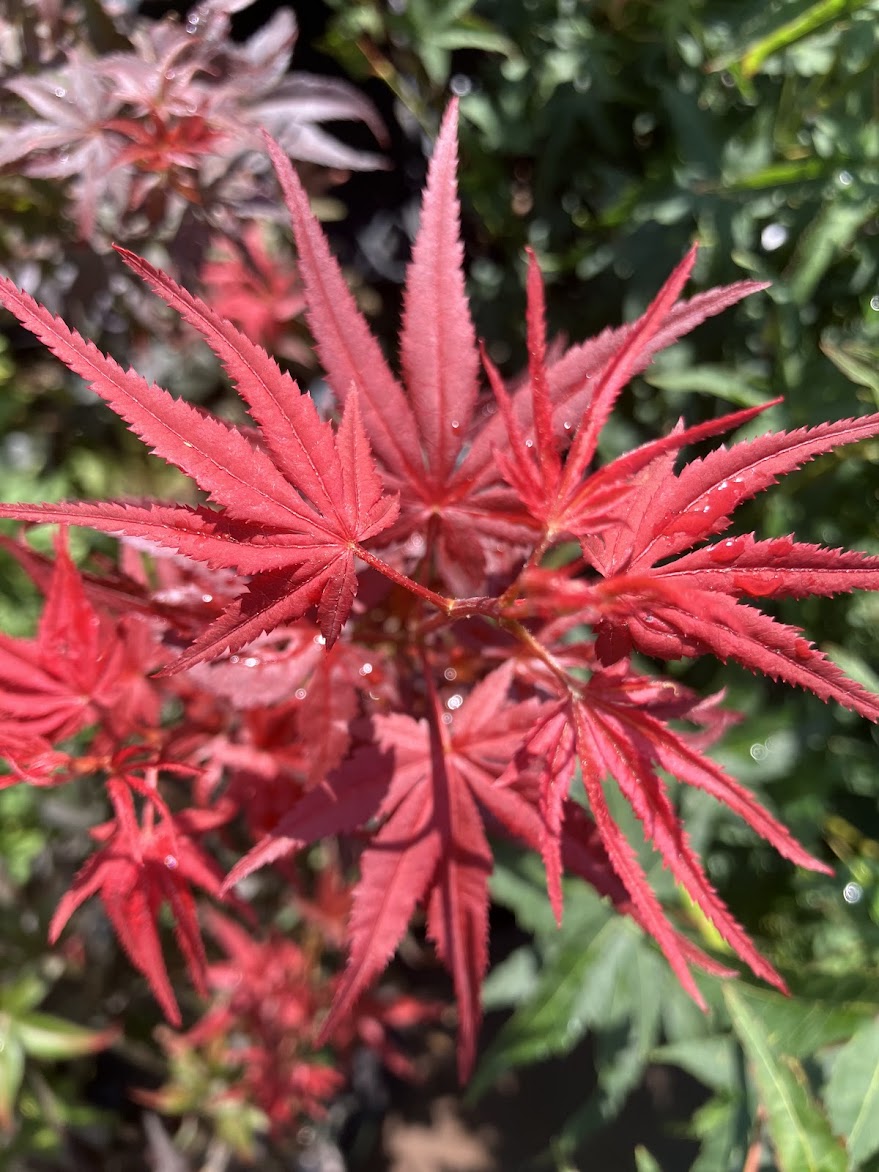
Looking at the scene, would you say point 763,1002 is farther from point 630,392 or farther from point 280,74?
point 280,74

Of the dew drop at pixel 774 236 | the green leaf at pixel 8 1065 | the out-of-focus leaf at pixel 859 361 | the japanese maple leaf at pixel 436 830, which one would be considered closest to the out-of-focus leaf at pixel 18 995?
the green leaf at pixel 8 1065

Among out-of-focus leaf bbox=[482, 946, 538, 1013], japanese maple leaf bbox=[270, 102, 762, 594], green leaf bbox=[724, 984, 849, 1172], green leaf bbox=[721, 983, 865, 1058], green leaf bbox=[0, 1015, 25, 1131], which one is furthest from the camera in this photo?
out-of-focus leaf bbox=[482, 946, 538, 1013]

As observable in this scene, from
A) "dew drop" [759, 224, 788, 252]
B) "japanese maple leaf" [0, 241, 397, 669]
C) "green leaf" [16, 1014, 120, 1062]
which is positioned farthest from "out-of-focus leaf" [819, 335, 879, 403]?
"green leaf" [16, 1014, 120, 1062]

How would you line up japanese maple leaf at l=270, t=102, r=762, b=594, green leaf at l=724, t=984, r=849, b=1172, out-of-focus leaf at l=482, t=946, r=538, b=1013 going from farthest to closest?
1. out-of-focus leaf at l=482, t=946, r=538, b=1013
2. green leaf at l=724, t=984, r=849, b=1172
3. japanese maple leaf at l=270, t=102, r=762, b=594

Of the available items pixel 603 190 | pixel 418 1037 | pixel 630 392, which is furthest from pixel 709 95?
pixel 418 1037

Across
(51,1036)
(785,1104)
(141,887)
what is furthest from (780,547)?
(51,1036)

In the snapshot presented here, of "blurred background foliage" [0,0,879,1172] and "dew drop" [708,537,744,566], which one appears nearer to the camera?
"dew drop" [708,537,744,566]

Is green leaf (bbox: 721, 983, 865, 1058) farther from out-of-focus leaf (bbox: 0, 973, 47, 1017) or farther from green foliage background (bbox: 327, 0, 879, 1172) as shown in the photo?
out-of-focus leaf (bbox: 0, 973, 47, 1017)
